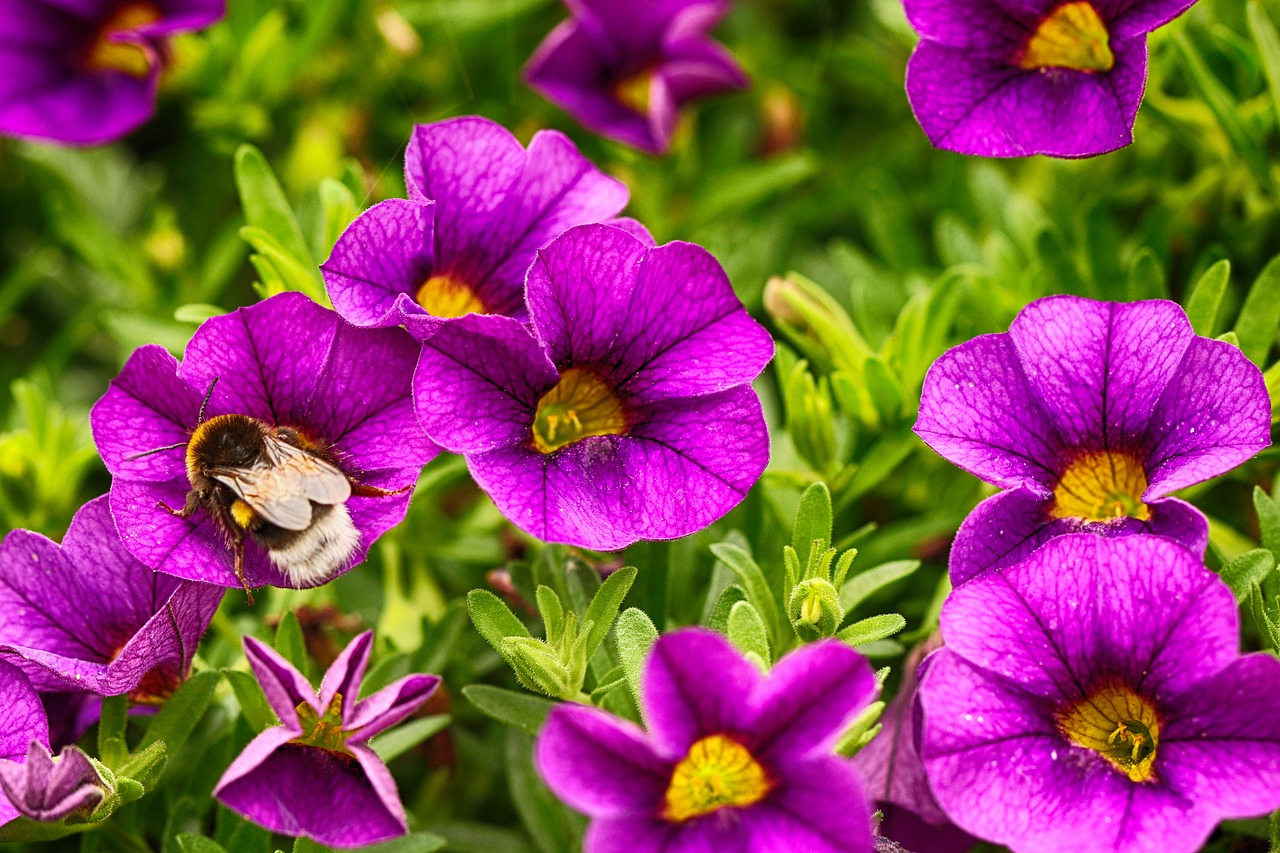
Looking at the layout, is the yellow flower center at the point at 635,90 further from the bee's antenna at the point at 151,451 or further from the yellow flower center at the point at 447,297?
the bee's antenna at the point at 151,451

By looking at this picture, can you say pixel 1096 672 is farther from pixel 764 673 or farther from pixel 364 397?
pixel 364 397

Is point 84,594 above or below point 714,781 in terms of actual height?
below

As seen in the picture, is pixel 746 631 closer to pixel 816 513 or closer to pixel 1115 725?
pixel 816 513

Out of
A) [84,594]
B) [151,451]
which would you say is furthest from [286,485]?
[84,594]

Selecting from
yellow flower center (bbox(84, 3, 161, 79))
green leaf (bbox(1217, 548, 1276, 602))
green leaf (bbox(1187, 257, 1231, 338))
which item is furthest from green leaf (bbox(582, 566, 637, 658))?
yellow flower center (bbox(84, 3, 161, 79))

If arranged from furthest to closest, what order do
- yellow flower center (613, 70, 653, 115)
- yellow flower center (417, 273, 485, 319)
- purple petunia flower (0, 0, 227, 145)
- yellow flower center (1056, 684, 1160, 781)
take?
yellow flower center (613, 70, 653, 115) → purple petunia flower (0, 0, 227, 145) → yellow flower center (417, 273, 485, 319) → yellow flower center (1056, 684, 1160, 781)

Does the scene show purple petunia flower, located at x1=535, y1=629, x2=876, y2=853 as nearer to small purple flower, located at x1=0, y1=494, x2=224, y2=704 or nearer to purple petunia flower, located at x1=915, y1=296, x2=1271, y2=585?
purple petunia flower, located at x1=915, y1=296, x2=1271, y2=585

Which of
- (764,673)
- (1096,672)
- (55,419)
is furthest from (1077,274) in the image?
(55,419)

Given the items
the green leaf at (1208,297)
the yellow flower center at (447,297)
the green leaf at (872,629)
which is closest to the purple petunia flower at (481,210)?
the yellow flower center at (447,297)
